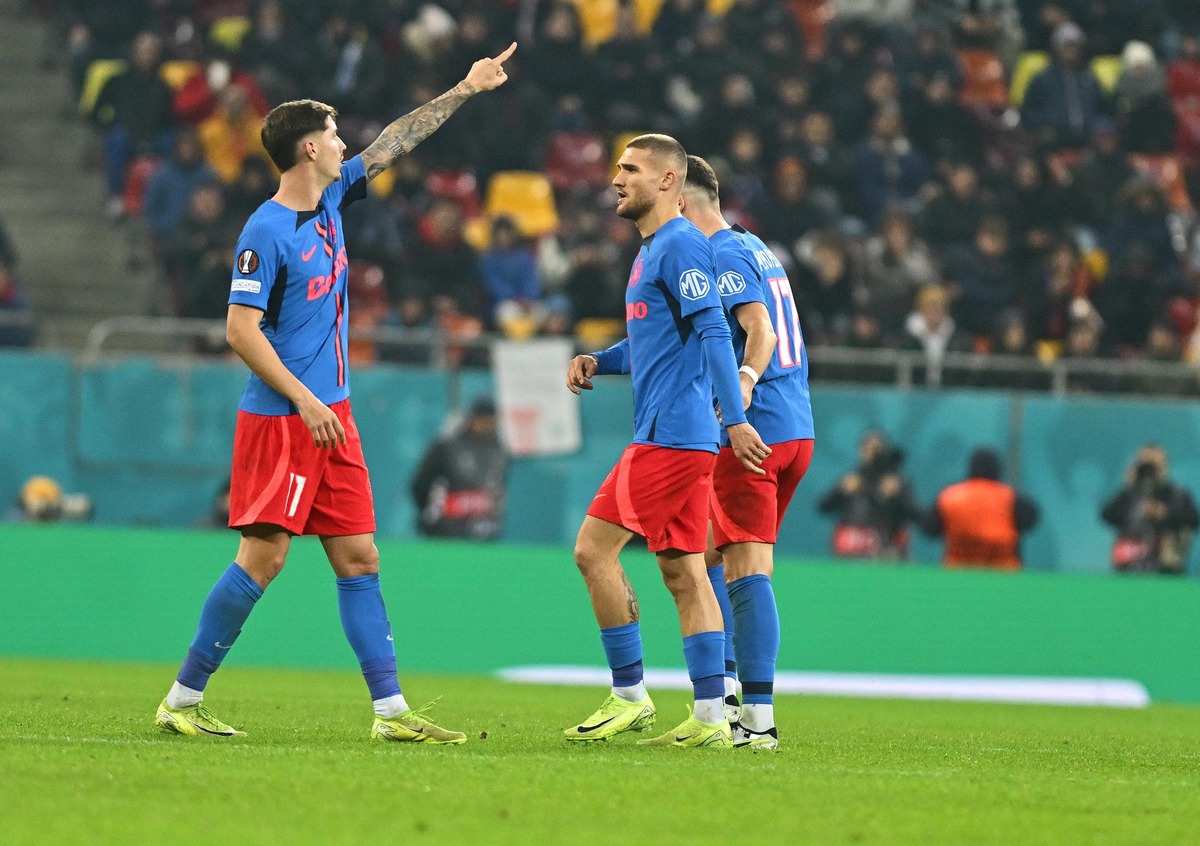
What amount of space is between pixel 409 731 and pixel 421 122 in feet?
8.04

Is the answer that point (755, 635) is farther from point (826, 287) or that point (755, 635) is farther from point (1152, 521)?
point (826, 287)

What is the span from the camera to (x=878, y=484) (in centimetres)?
1362

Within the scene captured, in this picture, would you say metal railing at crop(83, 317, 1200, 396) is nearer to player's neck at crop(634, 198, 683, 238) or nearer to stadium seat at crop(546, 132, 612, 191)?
stadium seat at crop(546, 132, 612, 191)

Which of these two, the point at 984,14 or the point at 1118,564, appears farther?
the point at 984,14

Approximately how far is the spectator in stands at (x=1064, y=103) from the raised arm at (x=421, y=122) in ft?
41.2

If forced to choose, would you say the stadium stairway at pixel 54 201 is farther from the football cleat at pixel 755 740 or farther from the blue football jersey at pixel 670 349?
the football cleat at pixel 755 740

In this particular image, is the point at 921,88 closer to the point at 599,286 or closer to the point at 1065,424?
the point at 599,286

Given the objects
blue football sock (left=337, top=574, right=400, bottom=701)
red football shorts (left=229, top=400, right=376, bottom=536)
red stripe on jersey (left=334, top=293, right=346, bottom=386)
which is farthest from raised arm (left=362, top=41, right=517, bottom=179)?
blue football sock (left=337, top=574, right=400, bottom=701)

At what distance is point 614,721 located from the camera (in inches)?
279

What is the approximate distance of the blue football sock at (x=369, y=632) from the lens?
22.3 ft

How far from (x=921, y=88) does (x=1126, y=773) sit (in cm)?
1320

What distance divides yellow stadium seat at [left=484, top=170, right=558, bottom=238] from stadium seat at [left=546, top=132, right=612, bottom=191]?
255 millimetres

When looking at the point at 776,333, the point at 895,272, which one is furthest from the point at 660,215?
the point at 895,272

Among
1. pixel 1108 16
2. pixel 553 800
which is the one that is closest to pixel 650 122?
pixel 1108 16
